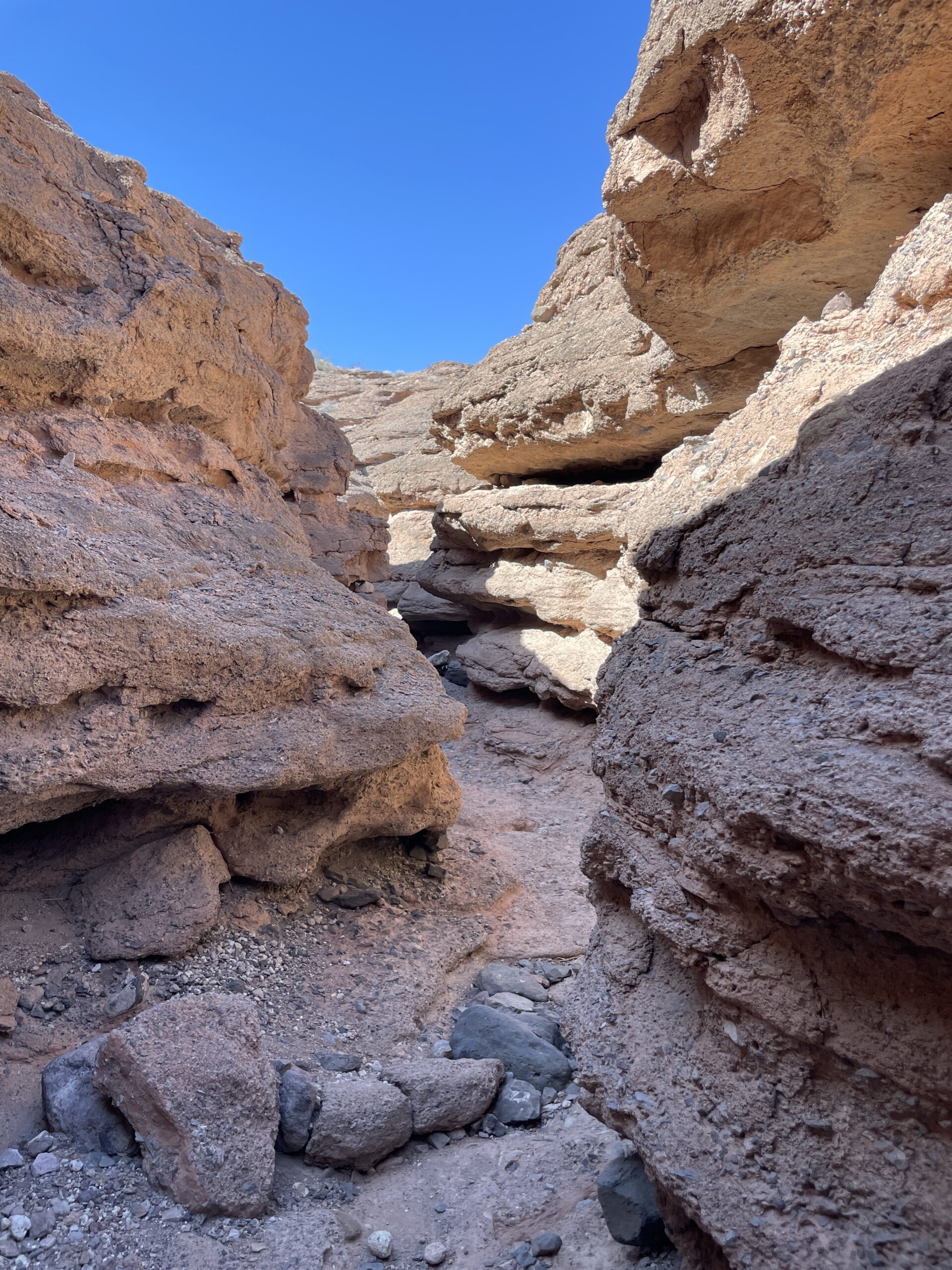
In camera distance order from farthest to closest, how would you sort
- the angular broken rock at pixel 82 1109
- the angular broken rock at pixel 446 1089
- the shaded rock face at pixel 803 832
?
the angular broken rock at pixel 446 1089 → the angular broken rock at pixel 82 1109 → the shaded rock face at pixel 803 832

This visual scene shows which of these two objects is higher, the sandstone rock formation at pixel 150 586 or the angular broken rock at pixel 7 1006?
the sandstone rock formation at pixel 150 586

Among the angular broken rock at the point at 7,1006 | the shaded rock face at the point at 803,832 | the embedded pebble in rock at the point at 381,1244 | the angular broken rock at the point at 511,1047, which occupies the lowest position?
the embedded pebble in rock at the point at 381,1244

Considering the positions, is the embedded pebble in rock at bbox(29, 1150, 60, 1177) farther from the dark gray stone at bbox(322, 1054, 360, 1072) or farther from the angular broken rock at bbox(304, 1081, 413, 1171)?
the dark gray stone at bbox(322, 1054, 360, 1072)

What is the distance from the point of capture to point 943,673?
1.46m

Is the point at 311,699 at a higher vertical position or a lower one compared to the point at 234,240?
lower

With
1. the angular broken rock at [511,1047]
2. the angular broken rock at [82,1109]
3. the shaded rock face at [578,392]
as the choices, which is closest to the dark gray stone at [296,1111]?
the angular broken rock at [82,1109]

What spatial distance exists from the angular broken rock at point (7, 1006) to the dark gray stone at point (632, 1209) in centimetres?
225

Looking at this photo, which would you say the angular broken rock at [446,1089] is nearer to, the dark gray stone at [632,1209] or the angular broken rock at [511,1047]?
the angular broken rock at [511,1047]

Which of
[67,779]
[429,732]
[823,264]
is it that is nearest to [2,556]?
[67,779]

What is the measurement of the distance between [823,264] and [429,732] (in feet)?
10.1

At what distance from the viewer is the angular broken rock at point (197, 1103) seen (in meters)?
2.42

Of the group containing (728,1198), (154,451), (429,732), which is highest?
(154,451)

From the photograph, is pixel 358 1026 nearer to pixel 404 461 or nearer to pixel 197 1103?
pixel 197 1103

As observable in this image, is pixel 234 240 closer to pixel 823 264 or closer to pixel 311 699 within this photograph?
pixel 311 699
